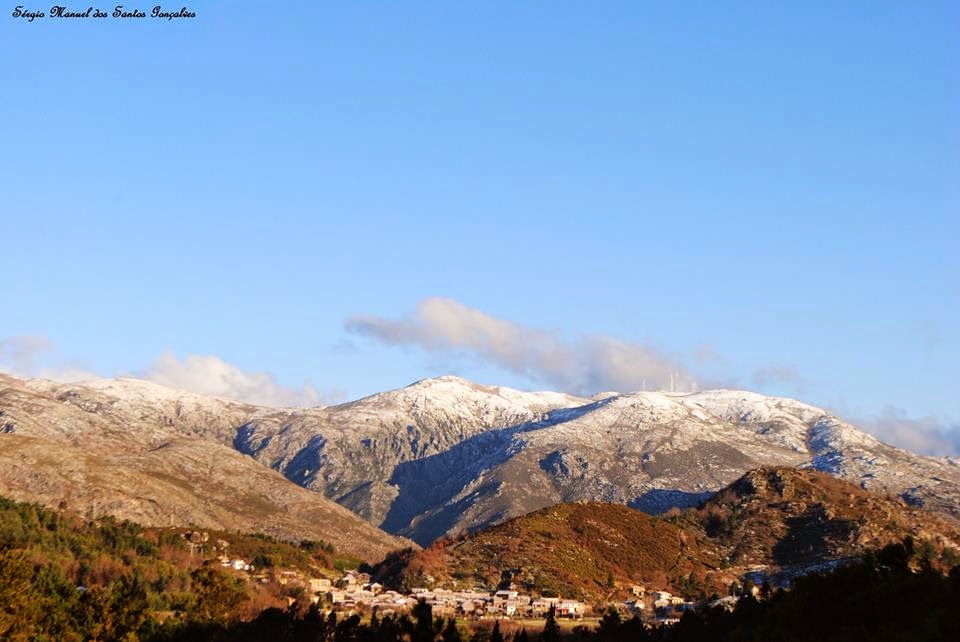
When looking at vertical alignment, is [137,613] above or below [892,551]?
below

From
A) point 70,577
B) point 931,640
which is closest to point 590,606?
point 70,577

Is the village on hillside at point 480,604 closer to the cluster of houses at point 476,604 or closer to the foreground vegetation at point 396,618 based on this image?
the cluster of houses at point 476,604

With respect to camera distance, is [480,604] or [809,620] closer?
[809,620]

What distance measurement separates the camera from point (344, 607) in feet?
595

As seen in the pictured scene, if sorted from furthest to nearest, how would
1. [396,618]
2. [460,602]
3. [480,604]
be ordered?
[460,602]
[480,604]
[396,618]

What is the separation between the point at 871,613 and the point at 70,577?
13518cm

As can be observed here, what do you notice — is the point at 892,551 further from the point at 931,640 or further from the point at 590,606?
the point at 590,606

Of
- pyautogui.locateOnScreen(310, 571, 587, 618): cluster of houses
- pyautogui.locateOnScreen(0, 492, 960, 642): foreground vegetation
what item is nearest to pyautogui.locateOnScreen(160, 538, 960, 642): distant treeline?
pyautogui.locateOnScreen(0, 492, 960, 642): foreground vegetation

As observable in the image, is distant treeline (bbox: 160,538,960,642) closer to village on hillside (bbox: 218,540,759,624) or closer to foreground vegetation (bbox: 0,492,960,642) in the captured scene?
foreground vegetation (bbox: 0,492,960,642)

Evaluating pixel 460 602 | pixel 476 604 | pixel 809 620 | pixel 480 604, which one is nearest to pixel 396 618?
pixel 476 604

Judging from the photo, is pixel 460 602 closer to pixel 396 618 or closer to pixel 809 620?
pixel 396 618

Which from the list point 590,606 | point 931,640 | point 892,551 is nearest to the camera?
point 931,640

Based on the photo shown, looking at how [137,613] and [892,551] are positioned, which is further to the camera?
[137,613]

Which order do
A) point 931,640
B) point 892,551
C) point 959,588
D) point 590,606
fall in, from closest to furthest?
point 931,640, point 959,588, point 892,551, point 590,606
